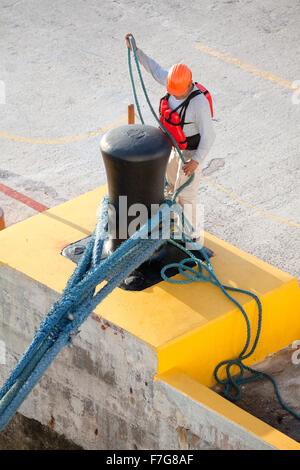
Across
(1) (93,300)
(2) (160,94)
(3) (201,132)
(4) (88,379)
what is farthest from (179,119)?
(2) (160,94)

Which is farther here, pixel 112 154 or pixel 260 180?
pixel 260 180

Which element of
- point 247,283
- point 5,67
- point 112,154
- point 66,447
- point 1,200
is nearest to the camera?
point 112,154

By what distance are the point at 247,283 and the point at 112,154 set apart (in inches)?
57.2

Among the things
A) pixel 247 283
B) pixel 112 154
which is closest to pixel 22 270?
pixel 112 154

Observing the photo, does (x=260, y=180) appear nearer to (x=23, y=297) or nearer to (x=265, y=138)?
(x=265, y=138)

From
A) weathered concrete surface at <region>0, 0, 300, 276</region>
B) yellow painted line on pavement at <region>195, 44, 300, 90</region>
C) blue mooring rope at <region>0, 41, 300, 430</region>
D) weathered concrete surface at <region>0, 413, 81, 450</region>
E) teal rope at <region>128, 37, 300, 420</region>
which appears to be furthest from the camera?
yellow painted line on pavement at <region>195, 44, 300, 90</region>

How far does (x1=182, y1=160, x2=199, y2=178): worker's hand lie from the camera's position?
6.06 metres

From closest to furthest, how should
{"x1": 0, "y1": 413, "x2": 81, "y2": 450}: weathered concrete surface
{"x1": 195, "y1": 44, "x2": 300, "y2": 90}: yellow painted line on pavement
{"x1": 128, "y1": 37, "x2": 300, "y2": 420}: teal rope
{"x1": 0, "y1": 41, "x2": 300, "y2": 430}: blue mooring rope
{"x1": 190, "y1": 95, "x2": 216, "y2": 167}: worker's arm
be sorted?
{"x1": 0, "y1": 41, "x2": 300, "y2": 430}: blue mooring rope < {"x1": 128, "y1": 37, "x2": 300, "y2": 420}: teal rope < {"x1": 190, "y1": 95, "x2": 216, "y2": 167}: worker's arm < {"x1": 0, "y1": 413, "x2": 81, "y2": 450}: weathered concrete surface < {"x1": 195, "y1": 44, "x2": 300, "y2": 90}: yellow painted line on pavement

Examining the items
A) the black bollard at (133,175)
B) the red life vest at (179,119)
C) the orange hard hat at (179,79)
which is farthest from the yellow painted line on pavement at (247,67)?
the black bollard at (133,175)

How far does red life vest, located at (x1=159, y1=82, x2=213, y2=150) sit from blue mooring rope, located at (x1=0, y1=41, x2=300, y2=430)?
34 cm

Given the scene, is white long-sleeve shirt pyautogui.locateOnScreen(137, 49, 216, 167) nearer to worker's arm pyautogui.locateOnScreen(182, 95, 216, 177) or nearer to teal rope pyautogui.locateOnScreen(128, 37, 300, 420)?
worker's arm pyautogui.locateOnScreen(182, 95, 216, 177)

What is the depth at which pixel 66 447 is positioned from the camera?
6.74 m

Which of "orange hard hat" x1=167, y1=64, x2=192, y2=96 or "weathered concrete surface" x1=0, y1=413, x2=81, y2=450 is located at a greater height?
"orange hard hat" x1=167, y1=64, x2=192, y2=96

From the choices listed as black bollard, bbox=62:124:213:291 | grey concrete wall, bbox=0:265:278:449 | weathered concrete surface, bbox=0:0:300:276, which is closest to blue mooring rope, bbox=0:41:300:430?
black bollard, bbox=62:124:213:291
